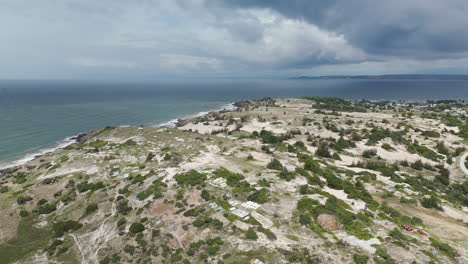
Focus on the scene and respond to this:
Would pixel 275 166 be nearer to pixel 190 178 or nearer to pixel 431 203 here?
pixel 190 178

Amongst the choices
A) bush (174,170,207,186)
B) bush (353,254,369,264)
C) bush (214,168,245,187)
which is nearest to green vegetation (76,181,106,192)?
bush (174,170,207,186)

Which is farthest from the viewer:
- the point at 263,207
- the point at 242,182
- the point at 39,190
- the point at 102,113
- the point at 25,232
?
the point at 102,113

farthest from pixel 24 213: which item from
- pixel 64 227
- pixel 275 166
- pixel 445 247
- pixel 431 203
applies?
pixel 431 203

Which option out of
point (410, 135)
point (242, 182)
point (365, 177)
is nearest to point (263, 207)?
point (242, 182)

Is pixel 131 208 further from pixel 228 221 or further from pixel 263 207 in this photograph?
pixel 263 207

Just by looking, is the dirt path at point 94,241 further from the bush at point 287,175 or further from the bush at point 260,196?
the bush at point 287,175
